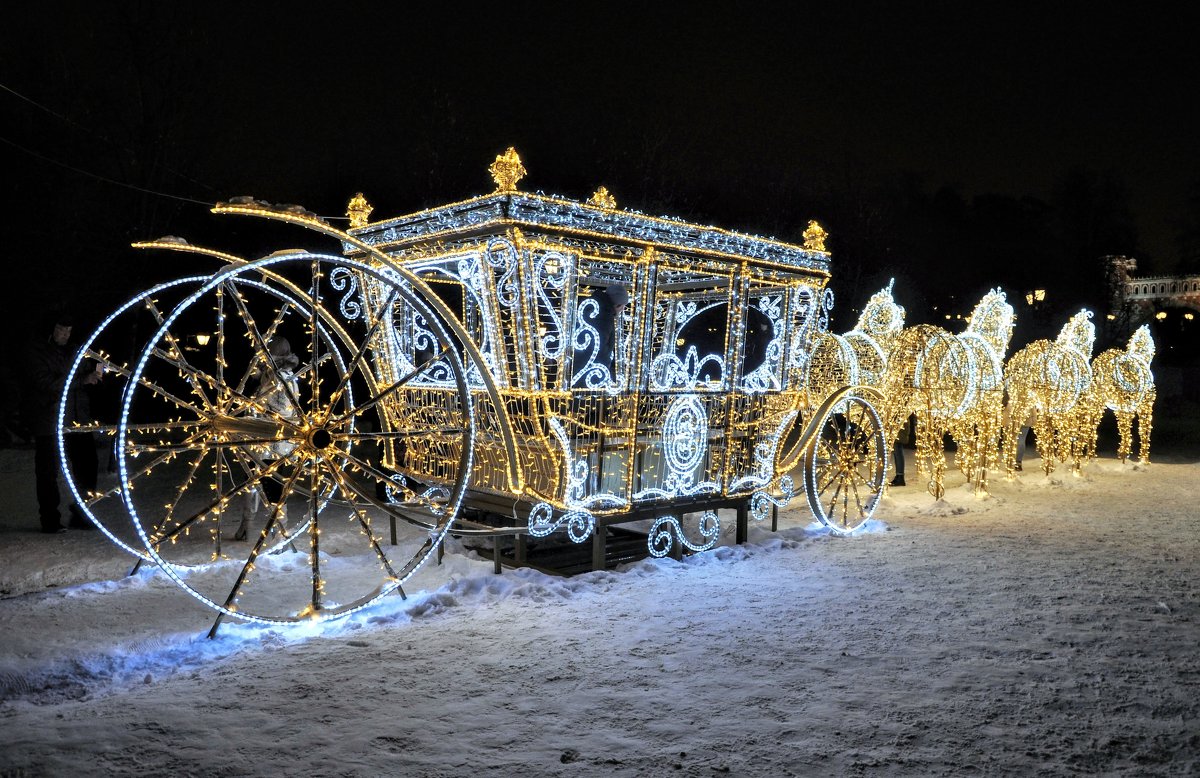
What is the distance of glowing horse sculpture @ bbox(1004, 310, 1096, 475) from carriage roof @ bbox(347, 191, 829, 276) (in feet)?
20.1

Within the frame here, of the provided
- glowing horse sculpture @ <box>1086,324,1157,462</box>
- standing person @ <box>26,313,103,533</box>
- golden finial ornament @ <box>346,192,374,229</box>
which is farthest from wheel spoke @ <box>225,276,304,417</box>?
glowing horse sculpture @ <box>1086,324,1157,462</box>

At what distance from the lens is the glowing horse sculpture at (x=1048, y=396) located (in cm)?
1170

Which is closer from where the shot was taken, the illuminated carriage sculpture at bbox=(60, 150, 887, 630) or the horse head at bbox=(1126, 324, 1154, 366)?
the illuminated carriage sculpture at bbox=(60, 150, 887, 630)

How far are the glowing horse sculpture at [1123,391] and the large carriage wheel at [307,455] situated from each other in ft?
34.2

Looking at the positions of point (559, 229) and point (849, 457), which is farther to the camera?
point (849, 457)

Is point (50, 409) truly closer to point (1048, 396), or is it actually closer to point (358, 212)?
point (358, 212)

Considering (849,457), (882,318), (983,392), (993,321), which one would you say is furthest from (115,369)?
(993,321)

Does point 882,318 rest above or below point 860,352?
above

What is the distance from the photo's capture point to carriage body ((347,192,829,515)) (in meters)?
5.83

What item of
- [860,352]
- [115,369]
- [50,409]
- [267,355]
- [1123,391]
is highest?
[860,352]

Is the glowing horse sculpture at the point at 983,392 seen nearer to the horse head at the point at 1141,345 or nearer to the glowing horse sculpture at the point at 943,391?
the glowing horse sculpture at the point at 943,391

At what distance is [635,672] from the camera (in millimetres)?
4484

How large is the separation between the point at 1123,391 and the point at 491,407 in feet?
36.7

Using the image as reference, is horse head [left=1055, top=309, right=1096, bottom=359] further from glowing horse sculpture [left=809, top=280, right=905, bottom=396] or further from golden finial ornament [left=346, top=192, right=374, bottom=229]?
golden finial ornament [left=346, top=192, right=374, bottom=229]
